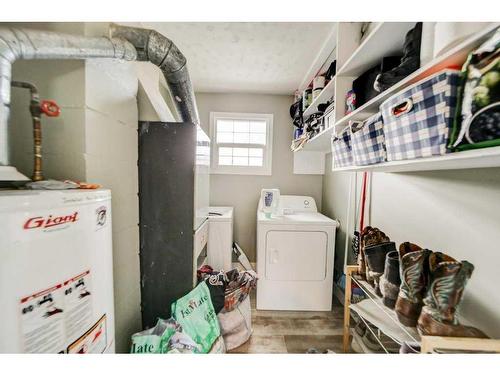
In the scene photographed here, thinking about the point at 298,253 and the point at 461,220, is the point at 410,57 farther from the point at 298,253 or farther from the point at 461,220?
the point at 298,253

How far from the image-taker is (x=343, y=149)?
4.20 feet

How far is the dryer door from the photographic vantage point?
1873 millimetres

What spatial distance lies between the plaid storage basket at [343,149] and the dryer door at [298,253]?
843mm

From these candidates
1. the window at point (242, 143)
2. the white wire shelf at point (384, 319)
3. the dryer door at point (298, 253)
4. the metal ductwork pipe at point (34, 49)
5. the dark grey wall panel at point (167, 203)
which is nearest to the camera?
the metal ductwork pipe at point (34, 49)

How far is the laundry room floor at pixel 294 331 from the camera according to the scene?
1.50m

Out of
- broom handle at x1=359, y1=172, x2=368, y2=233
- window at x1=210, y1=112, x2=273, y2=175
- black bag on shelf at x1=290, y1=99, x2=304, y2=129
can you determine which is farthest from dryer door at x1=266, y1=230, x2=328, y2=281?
black bag on shelf at x1=290, y1=99, x2=304, y2=129

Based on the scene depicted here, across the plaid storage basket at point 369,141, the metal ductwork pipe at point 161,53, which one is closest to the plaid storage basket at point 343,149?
the plaid storage basket at point 369,141

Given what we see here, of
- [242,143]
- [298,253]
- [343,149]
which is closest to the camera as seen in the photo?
[343,149]

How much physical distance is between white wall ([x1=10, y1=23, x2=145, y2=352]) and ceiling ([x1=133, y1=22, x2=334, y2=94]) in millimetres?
732

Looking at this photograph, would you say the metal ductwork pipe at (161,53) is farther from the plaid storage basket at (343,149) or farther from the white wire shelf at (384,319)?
the white wire shelf at (384,319)

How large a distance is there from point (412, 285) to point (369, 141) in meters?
0.70

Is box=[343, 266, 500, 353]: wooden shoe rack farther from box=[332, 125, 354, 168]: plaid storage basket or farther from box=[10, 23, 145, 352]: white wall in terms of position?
box=[10, 23, 145, 352]: white wall

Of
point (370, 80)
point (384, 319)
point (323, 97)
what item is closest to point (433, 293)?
point (384, 319)
